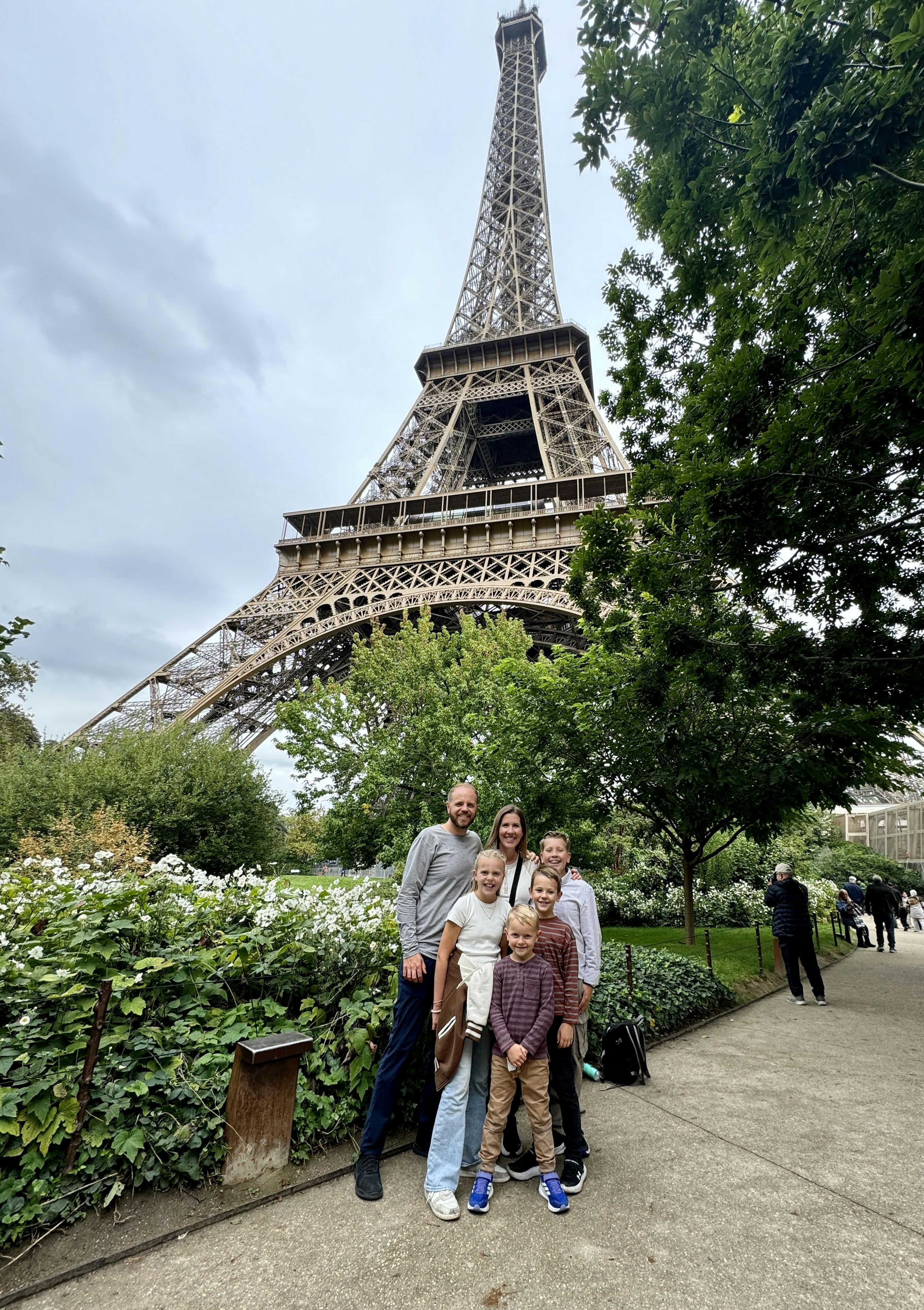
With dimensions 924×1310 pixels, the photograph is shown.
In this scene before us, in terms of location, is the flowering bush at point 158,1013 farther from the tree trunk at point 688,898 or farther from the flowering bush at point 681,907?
the flowering bush at point 681,907

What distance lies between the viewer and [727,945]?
11.0 m

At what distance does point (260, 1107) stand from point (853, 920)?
51.0ft

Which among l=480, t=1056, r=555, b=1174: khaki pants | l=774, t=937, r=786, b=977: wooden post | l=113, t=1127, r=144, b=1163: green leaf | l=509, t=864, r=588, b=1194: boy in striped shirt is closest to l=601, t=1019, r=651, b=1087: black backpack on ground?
l=509, t=864, r=588, b=1194: boy in striped shirt

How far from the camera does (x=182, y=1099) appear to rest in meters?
3.17

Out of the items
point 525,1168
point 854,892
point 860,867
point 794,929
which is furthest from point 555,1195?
point 860,867

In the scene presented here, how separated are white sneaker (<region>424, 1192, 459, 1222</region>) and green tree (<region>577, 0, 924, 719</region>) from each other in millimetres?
5481

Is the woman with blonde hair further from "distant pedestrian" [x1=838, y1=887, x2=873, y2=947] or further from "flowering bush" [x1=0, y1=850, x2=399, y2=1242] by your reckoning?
"distant pedestrian" [x1=838, y1=887, x2=873, y2=947]

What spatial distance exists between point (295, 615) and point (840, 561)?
66.0ft

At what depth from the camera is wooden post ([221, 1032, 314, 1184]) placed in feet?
10.3

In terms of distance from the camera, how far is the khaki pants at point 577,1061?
3590 mm

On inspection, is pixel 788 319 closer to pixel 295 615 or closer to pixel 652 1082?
pixel 652 1082

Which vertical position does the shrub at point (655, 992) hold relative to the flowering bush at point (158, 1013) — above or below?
below

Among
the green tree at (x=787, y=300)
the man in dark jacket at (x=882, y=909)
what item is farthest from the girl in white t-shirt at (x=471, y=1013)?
the man in dark jacket at (x=882, y=909)

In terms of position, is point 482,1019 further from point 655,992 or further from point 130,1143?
point 655,992
